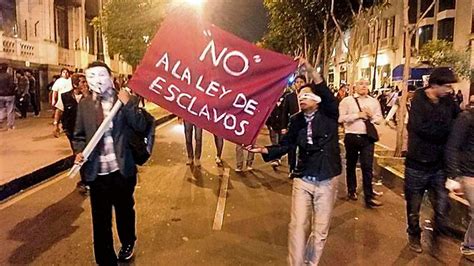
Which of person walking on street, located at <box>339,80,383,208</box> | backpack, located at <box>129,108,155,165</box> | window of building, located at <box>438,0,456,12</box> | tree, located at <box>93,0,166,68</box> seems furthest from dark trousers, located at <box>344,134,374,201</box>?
window of building, located at <box>438,0,456,12</box>

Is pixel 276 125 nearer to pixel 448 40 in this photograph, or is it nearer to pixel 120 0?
pixel 120 0

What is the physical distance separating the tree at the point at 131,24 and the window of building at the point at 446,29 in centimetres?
2469

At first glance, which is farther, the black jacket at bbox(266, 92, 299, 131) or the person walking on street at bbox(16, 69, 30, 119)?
the person walking on street at bbox(16, 69, 30, 119)

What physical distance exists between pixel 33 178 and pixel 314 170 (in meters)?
6.44

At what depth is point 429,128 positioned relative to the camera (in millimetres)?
5625

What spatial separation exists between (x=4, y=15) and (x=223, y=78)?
80.4 feet

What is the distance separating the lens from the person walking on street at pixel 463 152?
5.14 metres

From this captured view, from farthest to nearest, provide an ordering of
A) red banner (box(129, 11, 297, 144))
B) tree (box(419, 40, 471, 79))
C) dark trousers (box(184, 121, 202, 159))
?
tree (box(419, 40, 471, 79)) → dark trousers (box(184, 121, 202, 159)) → red banner (box(129, 11, 297, 144))

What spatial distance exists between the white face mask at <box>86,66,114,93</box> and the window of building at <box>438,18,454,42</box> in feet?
133

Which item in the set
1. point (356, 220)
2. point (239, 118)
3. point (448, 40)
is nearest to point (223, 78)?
point (239, 118)

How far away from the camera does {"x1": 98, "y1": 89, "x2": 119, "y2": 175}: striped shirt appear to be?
4789 millimetres

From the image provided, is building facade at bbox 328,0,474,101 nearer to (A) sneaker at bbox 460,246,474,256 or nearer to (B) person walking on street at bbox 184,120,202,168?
(B) person walking on street at bbox 184,120,202,168

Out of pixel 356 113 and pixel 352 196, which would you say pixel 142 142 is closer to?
pixel 356 113

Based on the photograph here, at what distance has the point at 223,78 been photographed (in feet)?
15.6
